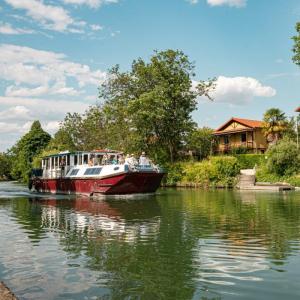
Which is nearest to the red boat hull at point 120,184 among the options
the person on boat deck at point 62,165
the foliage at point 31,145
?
the person on boat deck at point 62,165

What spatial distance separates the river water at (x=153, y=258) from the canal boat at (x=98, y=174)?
15.2 m

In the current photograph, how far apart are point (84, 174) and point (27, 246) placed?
24.7m

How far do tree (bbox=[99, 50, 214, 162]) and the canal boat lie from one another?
1548 centimetres

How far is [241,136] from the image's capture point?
6956 centimetres

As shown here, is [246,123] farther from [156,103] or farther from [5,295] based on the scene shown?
[5,295]

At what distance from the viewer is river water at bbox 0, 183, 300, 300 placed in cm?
840

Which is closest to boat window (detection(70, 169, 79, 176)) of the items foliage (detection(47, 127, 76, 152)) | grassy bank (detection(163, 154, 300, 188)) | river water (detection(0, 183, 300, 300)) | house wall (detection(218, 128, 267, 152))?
grassy bank (detection(163, 154, 300, 188))

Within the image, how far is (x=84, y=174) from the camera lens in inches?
1479

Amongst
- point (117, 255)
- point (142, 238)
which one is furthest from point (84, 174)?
point (117, 255)

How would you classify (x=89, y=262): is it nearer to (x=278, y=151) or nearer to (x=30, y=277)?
(x=30, y=277)

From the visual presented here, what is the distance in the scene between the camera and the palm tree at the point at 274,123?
6147cm

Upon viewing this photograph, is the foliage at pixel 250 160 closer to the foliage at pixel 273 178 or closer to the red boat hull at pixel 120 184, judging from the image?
the foliage at pixel 273 178

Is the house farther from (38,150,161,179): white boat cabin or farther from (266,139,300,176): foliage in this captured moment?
(38,150,161,179): white boat cabin

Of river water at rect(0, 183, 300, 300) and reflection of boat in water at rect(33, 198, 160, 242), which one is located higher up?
reflection of boat in water at rect(33, 198, 160, 242)
